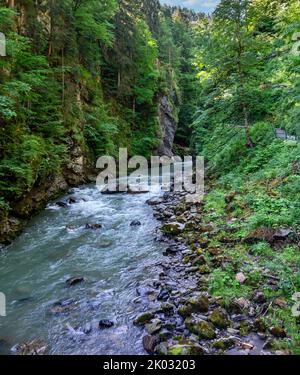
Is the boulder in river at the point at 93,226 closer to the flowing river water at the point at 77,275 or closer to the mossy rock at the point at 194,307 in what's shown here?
the flowing river water at the point at 77,275

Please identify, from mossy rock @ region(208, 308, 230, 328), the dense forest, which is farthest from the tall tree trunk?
mossy rock @ region(208, 308, 230, 328)

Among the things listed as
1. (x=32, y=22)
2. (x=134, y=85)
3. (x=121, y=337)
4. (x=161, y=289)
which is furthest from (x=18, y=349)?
(x=134, y=85)

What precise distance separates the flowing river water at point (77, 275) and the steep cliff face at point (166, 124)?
62.9 ft

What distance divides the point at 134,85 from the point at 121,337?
2627 centimetres

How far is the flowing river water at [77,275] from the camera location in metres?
4.51

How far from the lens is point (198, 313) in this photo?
468 centimetres

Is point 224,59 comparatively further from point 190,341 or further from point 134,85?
point 134,85

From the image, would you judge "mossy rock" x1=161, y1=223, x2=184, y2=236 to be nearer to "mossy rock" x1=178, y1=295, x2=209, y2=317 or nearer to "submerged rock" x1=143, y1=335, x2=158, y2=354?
"mossy rock" x1=178, y1=295, x2=209, y2=317

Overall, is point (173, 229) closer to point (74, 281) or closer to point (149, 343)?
point (74, 281)

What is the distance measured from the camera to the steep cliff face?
29587 millimetres

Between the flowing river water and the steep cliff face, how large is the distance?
19.2m

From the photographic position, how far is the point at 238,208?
8.57 m

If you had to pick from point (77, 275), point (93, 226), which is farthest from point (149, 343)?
point (93, 226)

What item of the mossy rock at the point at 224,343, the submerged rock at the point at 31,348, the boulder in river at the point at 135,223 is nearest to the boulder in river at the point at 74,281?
the submerged rock at the point at 31,348
